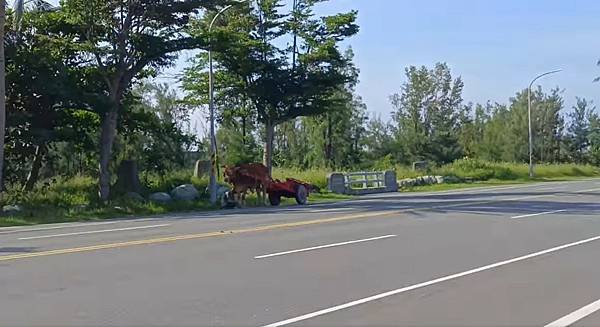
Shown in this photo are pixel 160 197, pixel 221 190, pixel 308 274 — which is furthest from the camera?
pixel 221 190

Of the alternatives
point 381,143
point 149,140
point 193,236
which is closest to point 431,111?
point 381,143

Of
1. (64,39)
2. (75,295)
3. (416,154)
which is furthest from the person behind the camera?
(416,154)

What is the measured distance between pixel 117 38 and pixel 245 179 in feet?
24.5

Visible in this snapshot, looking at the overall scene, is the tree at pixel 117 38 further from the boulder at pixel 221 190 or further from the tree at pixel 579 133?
the tree at pixel 579 133

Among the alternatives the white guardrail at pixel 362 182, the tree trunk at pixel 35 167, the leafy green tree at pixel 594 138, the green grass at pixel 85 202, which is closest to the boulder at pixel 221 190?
the green grass at pixel 85 202

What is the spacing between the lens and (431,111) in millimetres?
88750

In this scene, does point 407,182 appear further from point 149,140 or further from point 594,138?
point 594,138

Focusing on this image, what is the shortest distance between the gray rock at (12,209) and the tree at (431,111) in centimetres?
5954

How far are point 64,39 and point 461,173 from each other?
37.3 metres

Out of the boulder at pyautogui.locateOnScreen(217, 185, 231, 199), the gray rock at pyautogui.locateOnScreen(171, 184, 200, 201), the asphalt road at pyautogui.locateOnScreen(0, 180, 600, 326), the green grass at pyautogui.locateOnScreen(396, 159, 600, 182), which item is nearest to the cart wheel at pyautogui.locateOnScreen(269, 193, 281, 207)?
the boulder at pyautogui.locateOnScreen(217, 185, 231, 199)

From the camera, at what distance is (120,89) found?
113 feet

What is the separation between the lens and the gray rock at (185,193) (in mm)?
33969

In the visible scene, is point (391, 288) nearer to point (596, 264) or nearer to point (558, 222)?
point (596, 264)

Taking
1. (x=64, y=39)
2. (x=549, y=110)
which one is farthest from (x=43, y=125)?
(x=549, y=110)
